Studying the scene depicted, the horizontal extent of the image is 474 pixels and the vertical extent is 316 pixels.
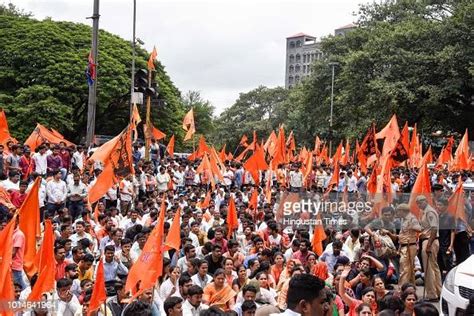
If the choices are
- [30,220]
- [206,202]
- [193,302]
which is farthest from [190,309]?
[206,202]

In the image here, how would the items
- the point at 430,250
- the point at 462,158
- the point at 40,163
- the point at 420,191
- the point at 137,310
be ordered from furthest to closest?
the point at 462,158, the point at 40,163, the point at 420,191, the point at 430,250, the point at 137,310

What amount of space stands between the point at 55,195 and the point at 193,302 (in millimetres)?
6514

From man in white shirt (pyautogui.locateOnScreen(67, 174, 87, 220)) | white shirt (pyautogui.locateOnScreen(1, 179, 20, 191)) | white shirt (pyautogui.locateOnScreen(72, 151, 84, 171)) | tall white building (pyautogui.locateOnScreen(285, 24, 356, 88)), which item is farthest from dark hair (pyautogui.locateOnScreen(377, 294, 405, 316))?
tall white building (pyautogui.locateOnScreen(285, 24, 356, 88))

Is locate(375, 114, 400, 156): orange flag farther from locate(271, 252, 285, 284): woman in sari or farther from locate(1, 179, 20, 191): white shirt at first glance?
locate(1, 179, 20, 191): white shirt

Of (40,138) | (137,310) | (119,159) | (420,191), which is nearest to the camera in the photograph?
(137,310)

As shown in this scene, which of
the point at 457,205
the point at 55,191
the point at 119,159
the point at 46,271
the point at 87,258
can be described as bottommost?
the point at 87,258

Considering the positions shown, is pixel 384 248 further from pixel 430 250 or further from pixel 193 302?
pixel 193 302

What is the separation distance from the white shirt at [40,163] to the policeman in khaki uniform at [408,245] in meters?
7.68

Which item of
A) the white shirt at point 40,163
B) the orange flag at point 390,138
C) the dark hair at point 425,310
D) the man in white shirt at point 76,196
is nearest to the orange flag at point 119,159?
the man in white shirt at point 76,196

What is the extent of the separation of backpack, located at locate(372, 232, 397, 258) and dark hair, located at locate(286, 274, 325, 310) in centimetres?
613

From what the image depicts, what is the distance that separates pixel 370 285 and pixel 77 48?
3099 centimetres

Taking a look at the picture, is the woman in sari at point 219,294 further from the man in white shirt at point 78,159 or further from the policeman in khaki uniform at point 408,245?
the man in white shirt at point 78,159

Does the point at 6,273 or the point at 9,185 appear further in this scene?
the point at 9,185

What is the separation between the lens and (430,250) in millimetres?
10500
